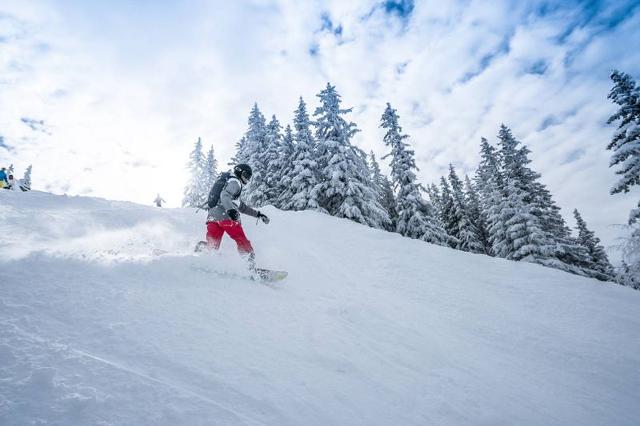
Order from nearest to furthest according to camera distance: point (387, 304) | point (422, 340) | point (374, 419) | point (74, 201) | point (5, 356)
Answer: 1. point (5, 356)
2. point (374, 419)
3. point (422, 340)
4. point (387, 304)
5. point (74, 201)

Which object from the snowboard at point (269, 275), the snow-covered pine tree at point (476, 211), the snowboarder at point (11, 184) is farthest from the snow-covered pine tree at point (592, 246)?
the snowboarder at point (11, 184)

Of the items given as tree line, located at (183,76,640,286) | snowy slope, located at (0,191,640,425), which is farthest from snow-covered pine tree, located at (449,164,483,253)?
snowy slope, located at (0,191,640,425)

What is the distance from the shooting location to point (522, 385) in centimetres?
355

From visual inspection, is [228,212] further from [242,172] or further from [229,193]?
[242,172]

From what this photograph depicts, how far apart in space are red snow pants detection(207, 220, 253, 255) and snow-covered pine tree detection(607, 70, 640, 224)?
62.0ft

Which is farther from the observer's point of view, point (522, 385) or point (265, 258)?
point (265, 258)

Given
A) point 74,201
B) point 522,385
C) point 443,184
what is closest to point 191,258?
point 522,385

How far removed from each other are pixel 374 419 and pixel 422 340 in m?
2.01

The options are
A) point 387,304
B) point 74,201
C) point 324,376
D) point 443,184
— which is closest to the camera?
point 324,376

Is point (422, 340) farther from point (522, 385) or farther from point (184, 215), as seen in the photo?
point (184, 215)

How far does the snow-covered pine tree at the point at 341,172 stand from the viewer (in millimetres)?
21969

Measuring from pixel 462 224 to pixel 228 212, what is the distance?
105 feet

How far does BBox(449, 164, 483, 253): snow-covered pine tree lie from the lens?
32713 millimetres

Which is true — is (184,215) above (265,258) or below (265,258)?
above
